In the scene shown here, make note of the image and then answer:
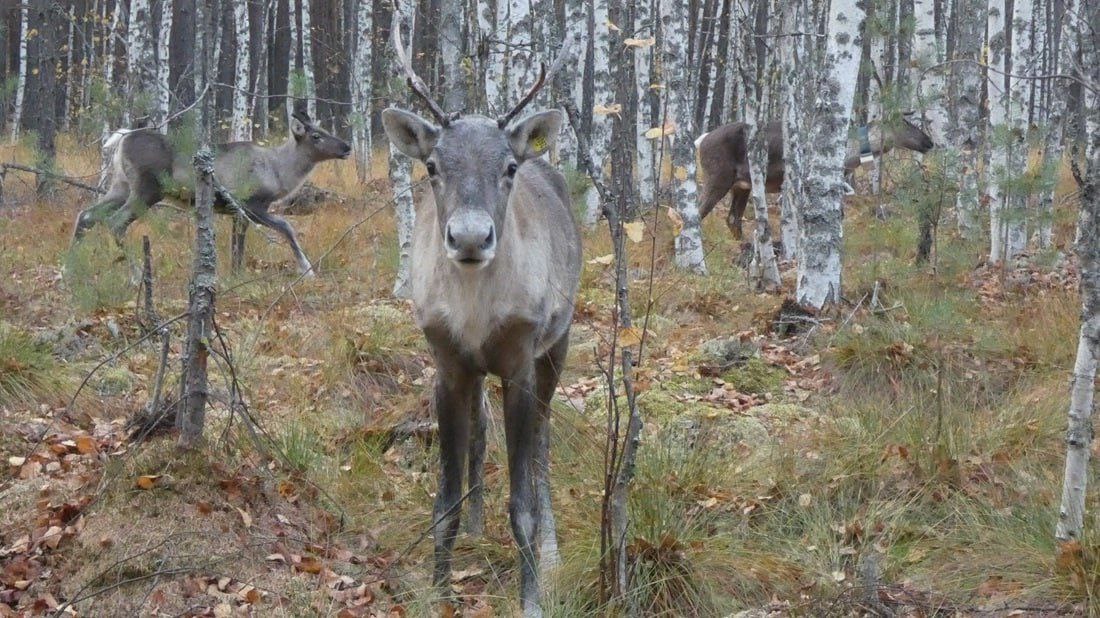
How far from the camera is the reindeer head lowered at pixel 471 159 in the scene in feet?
12.7

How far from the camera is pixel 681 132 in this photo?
1154 centimetres

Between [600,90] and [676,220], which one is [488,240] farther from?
[600,90]

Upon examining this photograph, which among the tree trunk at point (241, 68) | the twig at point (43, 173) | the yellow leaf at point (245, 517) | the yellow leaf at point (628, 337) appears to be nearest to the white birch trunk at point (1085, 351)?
the yellow leaf at point (628, 337)

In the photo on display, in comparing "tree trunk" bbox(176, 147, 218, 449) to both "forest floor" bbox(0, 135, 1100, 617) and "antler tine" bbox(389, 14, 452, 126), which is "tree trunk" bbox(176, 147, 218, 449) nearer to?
"forest floor" bbox(0, 135, 1100, 617)

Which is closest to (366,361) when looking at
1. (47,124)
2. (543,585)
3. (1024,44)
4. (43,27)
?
(543,585)

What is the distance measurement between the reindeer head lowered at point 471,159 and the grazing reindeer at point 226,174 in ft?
Result: 18.5

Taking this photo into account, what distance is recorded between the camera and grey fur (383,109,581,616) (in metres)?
4.29

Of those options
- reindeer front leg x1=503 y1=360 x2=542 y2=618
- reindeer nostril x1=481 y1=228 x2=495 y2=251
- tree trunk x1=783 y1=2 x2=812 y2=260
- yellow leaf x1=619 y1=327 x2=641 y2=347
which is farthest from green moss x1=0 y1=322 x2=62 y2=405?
tree trunk x1=783 y1=2 x2=812 y2=260

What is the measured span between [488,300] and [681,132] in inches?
297

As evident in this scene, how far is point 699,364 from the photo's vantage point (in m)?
7.49

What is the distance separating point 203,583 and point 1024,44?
39.2 ft

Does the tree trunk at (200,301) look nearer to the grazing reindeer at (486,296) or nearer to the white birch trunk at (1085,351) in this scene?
the grazing reindeer at (486,296)

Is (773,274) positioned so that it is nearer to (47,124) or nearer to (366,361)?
(366,361)

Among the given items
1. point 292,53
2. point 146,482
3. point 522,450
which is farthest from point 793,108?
point 292,53
